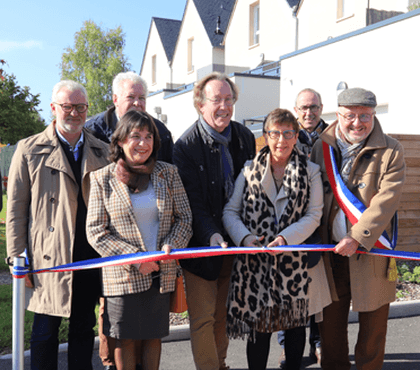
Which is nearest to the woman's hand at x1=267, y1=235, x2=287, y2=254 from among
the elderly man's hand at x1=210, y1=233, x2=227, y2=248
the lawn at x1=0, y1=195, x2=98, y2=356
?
the elderly man's hand at x1=210, y1=233, x2=227, y2=248

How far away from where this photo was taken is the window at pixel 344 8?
1650cm

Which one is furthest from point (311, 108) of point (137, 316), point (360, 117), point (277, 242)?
point (137, 316)

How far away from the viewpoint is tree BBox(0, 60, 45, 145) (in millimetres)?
11328

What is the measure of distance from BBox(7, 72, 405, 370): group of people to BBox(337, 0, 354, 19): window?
14.6 metres

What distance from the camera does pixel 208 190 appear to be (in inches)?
144

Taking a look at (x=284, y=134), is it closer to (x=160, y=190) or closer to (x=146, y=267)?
(x=160, y=190)

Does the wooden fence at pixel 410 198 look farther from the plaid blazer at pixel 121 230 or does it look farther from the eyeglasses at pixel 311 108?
the plaid blazer at pixel 121 230

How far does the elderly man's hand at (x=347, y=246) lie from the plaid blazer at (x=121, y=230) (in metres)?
1.11

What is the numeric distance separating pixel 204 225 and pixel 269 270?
583 mm

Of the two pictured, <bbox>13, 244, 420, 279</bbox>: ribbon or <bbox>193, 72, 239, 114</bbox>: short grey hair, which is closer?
<bbox>13, 244, 420, 279</bbox>: ribbon

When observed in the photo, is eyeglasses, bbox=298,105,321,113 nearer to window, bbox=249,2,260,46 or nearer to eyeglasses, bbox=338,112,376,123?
eyeglasses, bbox=338,112,376,123

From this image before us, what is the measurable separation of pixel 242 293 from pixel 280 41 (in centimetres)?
1791

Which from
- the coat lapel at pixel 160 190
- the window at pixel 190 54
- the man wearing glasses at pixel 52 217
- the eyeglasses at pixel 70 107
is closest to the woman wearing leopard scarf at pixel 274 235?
the coat lapel at pixel 160 190

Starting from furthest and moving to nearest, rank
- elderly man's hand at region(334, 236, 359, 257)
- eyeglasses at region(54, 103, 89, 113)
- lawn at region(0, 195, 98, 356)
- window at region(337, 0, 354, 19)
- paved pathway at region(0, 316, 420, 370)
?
1. window at region(337, 0, 354, 19)
2. lawn at region(0, 195, 98, 356)
3. paved pathway at region(0, 316, 420, 370)
4. eyeglasses at region(54, 103, 89, 113)
5. elderly man's hand at region(334, 236, 359, 257)
